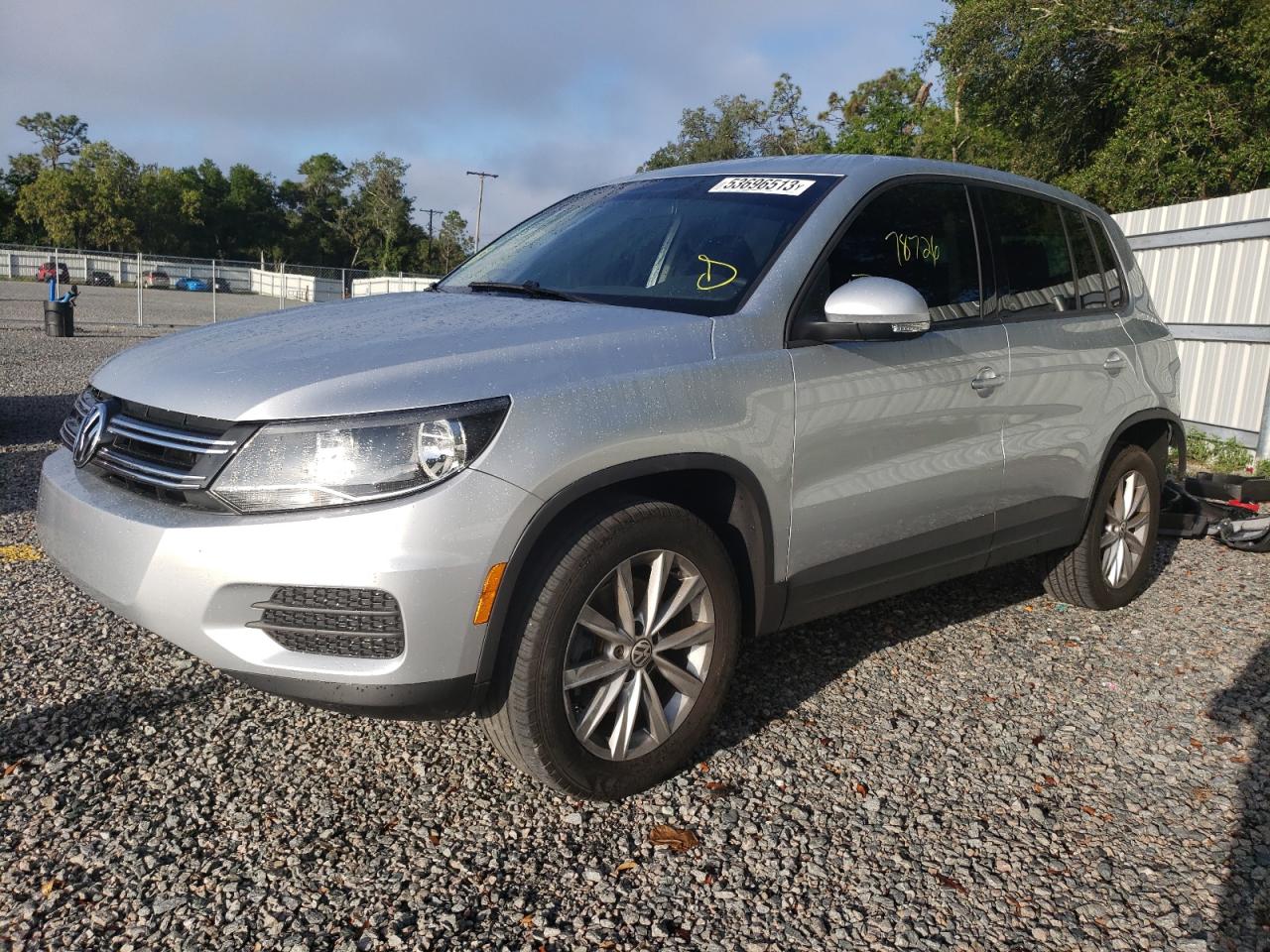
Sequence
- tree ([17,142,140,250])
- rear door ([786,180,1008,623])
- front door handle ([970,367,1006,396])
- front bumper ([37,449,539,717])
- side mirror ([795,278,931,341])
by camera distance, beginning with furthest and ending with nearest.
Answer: tree ([17,142,140,250]), front door handle ([970,367,1006,396]), rear door ([786,180,1008,623]), side mirror ([795,278,931,341]), front bumper ([37,449,539,717])

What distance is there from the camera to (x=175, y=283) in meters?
44.5

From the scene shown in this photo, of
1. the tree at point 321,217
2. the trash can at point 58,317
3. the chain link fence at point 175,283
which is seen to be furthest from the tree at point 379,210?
the trash can at point 58,317

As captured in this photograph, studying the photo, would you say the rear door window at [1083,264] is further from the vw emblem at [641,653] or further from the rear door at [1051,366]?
the vw emblem at [641,653]

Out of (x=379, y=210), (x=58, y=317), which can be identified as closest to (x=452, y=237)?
(x=379, y=210)

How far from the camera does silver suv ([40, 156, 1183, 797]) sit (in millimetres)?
2359

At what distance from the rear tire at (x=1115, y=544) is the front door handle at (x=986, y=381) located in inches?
43.9

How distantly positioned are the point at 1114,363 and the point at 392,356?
10.3ft

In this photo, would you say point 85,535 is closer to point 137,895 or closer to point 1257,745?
point 137,895

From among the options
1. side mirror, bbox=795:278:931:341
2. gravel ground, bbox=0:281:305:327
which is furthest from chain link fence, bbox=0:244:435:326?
side mirror, bbox=795:278:931:341

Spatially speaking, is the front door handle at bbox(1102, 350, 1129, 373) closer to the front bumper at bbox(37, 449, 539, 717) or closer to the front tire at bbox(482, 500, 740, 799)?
the front tire at bbox(482, 500, 740, 799)

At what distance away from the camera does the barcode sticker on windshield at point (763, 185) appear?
342 centimetres

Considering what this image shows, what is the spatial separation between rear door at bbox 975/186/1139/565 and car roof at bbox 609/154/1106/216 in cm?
10

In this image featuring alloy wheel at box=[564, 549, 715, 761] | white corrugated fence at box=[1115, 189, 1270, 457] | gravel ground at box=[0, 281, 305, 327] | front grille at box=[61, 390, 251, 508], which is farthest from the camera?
gravel ground at box=[0, 281, 305, 327]

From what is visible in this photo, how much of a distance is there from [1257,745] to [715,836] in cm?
197
